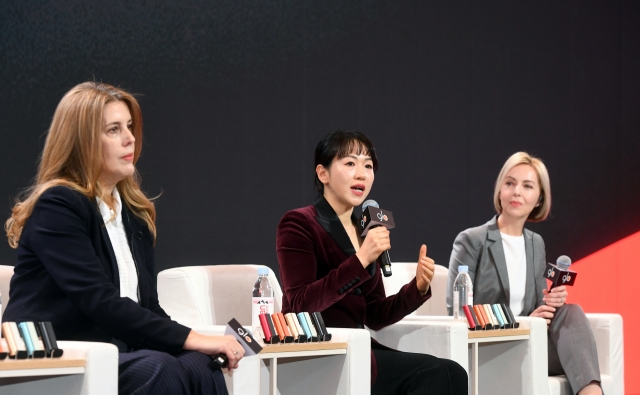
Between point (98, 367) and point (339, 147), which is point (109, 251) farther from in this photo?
point (339, 147)

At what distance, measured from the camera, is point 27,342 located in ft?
5.51

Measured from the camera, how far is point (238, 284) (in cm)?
305

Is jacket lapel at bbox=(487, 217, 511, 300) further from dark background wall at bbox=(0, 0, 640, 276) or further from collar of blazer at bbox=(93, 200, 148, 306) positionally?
collar of blazer at bbox=(93, 200, 148, 306)

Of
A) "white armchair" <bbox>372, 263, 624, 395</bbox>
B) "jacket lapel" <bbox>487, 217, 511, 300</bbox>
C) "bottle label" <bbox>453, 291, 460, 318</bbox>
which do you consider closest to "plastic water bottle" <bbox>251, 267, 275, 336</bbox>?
"white armchair" <bbox>372, 263, 624, 395</bbox>

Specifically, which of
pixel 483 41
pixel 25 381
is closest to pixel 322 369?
pixel 25 381

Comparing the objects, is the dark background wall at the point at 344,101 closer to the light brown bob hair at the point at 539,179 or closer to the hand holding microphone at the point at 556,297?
the light brown bob hair at the point at 539,179

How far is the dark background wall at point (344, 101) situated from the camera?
3.62m

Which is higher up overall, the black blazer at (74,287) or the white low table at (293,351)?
the black blazer at (74,287)

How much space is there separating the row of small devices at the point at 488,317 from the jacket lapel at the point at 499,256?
50 cm

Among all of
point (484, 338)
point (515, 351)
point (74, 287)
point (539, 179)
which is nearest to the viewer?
point (74, 287)

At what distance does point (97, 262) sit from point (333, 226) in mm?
1041

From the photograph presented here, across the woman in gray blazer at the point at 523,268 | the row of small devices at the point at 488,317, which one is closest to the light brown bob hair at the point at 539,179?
the woman in gray blazer at the point at 523,268

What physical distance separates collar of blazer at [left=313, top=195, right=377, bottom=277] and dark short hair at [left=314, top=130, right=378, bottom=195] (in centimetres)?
9

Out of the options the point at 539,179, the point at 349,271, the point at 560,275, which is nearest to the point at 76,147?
the point at 349,271
